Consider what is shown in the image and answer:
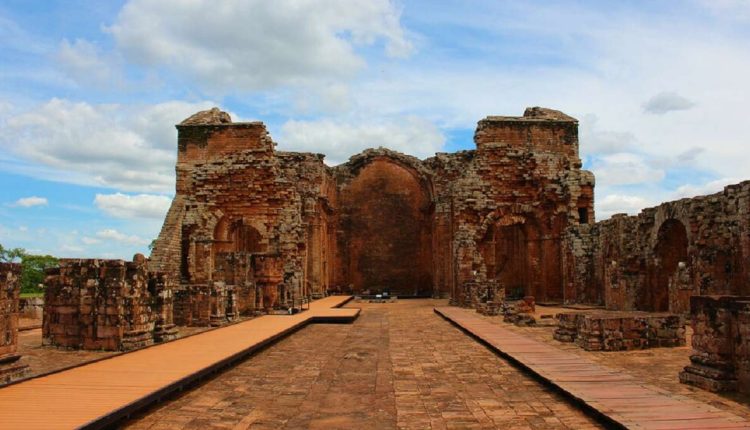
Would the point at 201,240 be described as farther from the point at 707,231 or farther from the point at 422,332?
the point at 707,231

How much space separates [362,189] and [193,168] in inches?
386

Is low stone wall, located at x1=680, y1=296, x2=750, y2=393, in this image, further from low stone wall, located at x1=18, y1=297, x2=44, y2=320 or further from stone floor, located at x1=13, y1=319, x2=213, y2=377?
low stone wall, located at x1=18, y1=297, x2=44, y2=320

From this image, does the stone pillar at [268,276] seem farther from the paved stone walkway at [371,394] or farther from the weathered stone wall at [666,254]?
the weathered stone wall at [666,254]

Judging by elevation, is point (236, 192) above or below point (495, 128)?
below

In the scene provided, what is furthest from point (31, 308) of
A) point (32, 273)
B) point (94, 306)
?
point (32, 273)

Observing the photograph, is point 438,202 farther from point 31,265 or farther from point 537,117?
point 31,265

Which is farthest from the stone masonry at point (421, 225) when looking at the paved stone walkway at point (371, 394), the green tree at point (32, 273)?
the green tree at point (32, 273)

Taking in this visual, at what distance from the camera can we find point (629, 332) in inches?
400

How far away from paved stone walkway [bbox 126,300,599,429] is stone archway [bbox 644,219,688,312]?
25.9 ft

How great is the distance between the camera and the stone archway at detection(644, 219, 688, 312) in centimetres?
1672

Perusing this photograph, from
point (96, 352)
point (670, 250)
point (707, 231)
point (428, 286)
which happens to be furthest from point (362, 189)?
point (96, 352)

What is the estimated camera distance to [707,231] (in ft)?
46.2

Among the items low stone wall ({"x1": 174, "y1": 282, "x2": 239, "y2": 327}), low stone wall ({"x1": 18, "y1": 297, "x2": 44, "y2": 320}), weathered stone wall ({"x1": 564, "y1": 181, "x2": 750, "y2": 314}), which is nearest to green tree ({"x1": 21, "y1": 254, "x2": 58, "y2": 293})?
low stone wall ({"x1": 18, "y1": 297, "x2": 44, "y2": 320})

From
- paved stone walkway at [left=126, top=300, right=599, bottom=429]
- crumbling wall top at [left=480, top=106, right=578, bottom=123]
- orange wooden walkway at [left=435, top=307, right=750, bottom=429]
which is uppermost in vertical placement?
crumbling wall top at [left=480, top=106, right=578, bottom=123]
